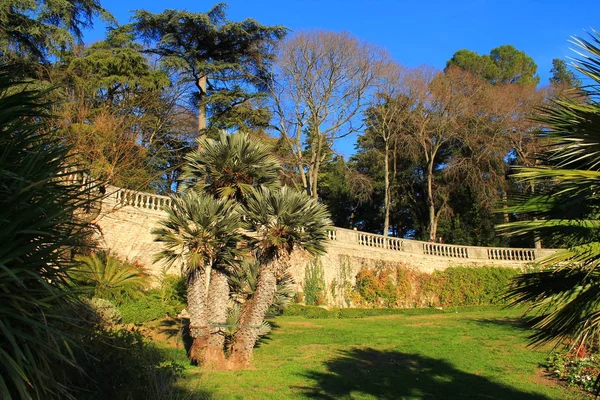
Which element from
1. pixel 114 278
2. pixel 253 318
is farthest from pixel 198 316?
pixel 114 278

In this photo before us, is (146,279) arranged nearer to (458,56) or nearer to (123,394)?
(123,394)

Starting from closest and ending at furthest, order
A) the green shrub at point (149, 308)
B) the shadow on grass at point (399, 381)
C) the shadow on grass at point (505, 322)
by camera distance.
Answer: the shadow on grass at point (399, 381) → the green shrub at point (149, 308) → the shadow on grass at point (505, 322)

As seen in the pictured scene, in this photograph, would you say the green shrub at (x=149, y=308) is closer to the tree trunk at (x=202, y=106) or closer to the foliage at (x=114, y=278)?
the foliage at (x=114, y=278)

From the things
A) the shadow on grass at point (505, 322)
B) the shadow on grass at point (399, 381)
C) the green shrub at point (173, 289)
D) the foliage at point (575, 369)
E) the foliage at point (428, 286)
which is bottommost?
the shadow on grass at point (399, 381)

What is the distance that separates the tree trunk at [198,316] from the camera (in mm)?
11805

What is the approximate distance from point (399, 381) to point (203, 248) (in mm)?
5203

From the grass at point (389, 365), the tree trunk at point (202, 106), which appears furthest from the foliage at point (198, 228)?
the tree trunk at point (202, 106)

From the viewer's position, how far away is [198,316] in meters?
11.9

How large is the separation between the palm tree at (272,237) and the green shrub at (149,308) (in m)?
3.72

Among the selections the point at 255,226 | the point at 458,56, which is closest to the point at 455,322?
the point at 255,226

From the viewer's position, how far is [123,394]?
578 cm

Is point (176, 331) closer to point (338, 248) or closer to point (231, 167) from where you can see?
point (231, 167)

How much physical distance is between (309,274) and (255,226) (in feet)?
38.2

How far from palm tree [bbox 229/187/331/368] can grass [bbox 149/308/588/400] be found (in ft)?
2.93
